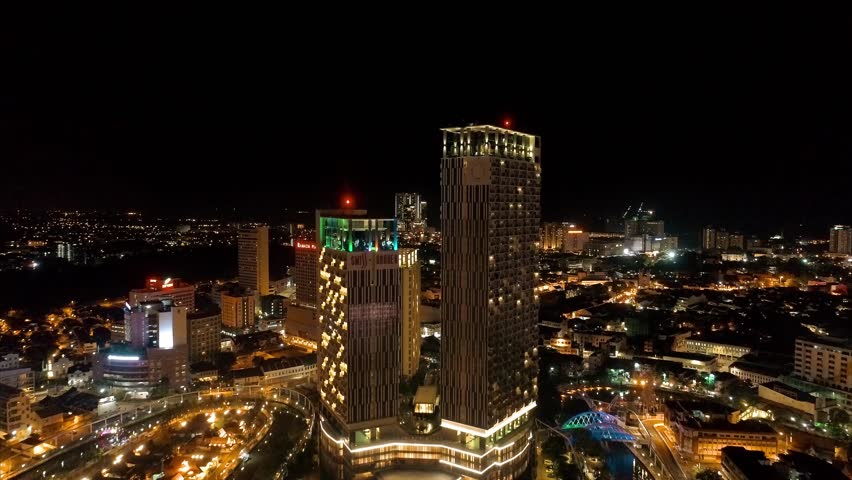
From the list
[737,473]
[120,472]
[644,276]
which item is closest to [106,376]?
[120,472]

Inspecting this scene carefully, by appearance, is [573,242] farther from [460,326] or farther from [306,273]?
[460,326]

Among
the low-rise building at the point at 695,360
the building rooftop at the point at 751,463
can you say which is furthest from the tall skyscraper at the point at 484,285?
the low-rise building at the point at 695,360

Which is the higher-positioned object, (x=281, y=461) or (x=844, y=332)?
(x=844, y=332)

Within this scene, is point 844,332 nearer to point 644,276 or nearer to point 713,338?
point 713,338

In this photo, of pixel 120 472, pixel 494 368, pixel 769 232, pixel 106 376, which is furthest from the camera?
pixel 769 232

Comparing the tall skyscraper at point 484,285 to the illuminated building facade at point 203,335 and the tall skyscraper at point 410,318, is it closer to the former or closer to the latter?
the tall skyscraper at point 410,318
